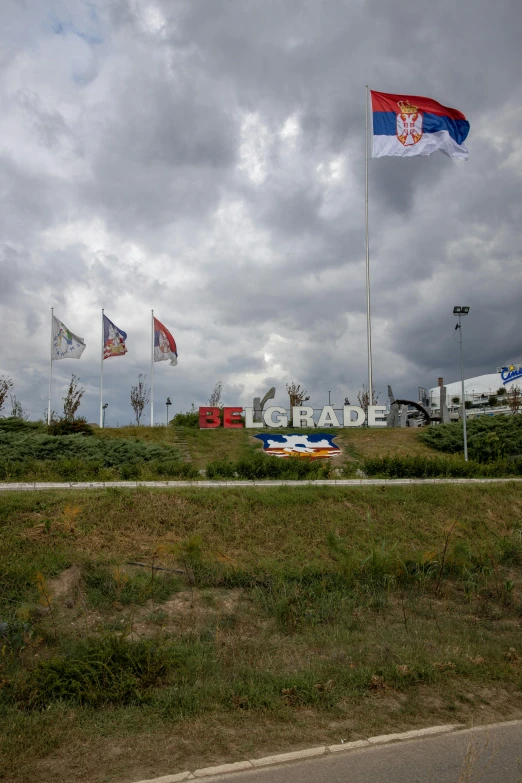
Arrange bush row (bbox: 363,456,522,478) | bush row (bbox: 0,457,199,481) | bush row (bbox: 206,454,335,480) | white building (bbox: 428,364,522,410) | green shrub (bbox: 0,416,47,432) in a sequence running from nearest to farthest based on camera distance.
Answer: bush row (bbox: 0,457,199,481), bush row (bbox: 206,454,335,480), bush row (bbox: 363,456,522,478), green shrub (bbox: 0,416,47,432), white building (bbox: 428,364,522,410)

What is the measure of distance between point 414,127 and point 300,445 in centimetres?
1604

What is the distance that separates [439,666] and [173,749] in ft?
9.59

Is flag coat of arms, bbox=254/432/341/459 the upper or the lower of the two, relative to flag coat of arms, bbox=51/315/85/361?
lower

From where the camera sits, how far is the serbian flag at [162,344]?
3398cm

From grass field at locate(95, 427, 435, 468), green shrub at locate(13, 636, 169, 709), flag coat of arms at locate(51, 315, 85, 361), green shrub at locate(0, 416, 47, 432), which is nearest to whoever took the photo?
green shrub at locate(13, 636, 169, 709)

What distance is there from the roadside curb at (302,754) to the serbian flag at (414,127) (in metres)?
27.3

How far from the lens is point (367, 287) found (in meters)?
34.0

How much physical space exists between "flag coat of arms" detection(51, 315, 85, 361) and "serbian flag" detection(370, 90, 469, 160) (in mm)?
19452

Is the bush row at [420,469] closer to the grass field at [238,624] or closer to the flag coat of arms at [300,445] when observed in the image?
the grass field at [238,624]

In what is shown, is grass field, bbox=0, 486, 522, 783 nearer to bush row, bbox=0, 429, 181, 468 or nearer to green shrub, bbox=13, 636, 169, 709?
green shrub, bbox=13, 636, 169, 709

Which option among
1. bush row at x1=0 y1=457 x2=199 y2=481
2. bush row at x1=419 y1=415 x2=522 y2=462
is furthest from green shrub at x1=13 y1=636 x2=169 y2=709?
bush row at x1=419 y1=415 x2=522 y2=462

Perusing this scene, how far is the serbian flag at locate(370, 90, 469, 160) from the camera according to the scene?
27078 millimetres

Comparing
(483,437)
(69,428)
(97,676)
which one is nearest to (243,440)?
(69,428)

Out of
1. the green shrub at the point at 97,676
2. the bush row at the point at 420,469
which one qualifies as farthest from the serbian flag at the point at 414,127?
the green shrub at the point at 97,676
